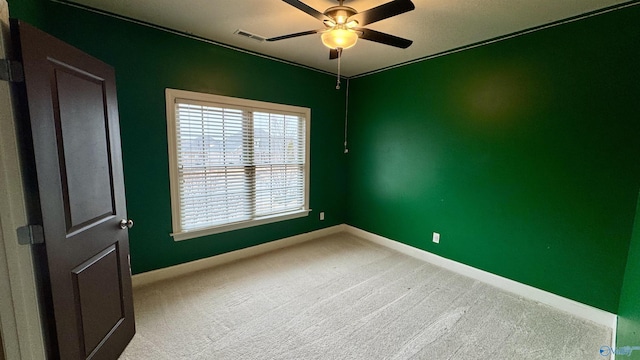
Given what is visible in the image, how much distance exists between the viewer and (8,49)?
42.9 inches

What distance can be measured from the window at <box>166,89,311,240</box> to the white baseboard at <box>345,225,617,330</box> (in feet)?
5.32

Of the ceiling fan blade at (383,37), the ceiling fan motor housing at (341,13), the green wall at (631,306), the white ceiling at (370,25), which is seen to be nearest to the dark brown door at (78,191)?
the white ceiling at (370,25)

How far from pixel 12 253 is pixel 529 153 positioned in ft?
12.0

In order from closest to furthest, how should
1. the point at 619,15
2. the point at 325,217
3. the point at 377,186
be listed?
1. the point at 619,15
2. the point at 377,186
3. the point at 325,217

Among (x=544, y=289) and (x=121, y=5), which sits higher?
(x=121, y=5)

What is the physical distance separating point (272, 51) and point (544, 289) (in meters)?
3.81

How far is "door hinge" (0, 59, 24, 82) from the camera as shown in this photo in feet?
3.46

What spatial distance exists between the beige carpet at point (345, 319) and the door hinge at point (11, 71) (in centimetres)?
175

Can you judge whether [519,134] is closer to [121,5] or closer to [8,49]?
[8,49]

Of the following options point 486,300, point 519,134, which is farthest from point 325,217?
point 519,134

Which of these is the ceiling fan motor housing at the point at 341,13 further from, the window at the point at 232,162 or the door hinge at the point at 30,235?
the door hinge at the point at 30,235

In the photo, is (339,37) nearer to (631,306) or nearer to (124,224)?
(124,224)

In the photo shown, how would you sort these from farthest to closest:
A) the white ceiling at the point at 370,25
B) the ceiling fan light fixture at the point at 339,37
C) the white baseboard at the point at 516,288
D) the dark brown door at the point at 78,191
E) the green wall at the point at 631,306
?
the white baseboard at the point at 516,288 → the white ceiling at the point at 370,25 → the ceiling fan light fixture at the point at 339,37 → the green wall at the point at 631,306 → the dark brown door at the point at 78,191

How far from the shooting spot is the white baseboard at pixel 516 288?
6.95 ft
